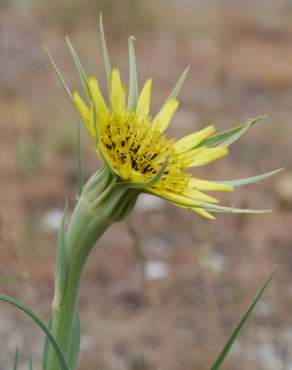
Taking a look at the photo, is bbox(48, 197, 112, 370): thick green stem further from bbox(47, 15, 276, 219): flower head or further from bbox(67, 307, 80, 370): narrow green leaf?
bbox(47, 15, 276, 219): flower head

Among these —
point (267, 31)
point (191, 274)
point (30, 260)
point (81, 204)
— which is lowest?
point (267, 31)

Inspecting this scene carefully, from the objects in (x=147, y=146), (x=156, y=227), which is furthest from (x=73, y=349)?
(x=156, y=227)

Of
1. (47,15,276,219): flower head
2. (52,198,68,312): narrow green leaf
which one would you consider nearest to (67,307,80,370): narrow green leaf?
(52,198,68,312): narrow green leaf

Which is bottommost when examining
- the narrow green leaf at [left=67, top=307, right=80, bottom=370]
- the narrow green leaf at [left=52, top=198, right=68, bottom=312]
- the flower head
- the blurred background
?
the blurred background

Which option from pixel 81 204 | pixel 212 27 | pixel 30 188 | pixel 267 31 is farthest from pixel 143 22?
pixel 81 204

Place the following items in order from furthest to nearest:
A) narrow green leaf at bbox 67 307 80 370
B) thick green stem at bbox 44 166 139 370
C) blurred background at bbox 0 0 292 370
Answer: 1. blurred background at bbox 0 0 292 370
2. narrow green leaf at bbox 67 307 80 370
3. thick green stem at bbox 44 166 139 370

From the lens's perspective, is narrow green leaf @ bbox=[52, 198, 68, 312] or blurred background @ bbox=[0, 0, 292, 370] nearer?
narrow green leaf @ bbox=[52, 198, 68, 312]

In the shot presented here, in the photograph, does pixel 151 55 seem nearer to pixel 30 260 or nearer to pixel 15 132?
pixel 15 132
